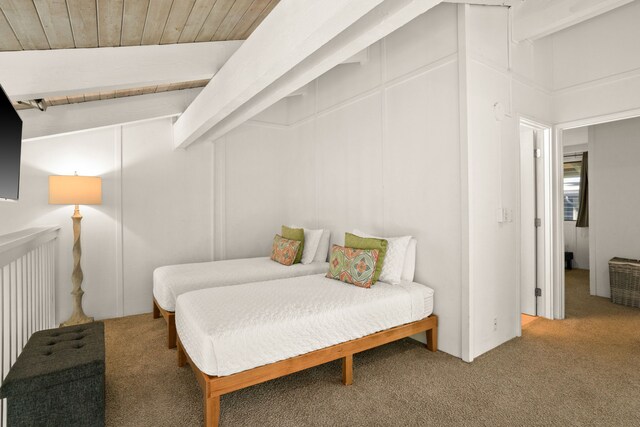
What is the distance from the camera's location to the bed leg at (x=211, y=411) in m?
1.82

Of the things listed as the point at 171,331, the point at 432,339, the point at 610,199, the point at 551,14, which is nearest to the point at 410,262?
the point at 432,339

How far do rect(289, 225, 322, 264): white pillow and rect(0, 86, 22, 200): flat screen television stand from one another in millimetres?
2647

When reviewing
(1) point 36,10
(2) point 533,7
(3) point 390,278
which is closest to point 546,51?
(2) point 533,7

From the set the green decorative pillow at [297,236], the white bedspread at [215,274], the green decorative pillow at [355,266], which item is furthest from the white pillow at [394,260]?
the green decorative pillow at [297,236]

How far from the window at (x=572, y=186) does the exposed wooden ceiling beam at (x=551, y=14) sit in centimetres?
472

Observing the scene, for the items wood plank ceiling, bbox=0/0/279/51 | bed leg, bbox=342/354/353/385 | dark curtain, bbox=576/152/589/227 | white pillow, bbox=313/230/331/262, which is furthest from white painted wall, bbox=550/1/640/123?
dark curtain, bbox=576/152/589/227

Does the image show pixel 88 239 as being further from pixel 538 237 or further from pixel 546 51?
pixel 546 51

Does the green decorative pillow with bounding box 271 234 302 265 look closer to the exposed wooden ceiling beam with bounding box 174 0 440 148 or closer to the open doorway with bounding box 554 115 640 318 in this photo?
the exposed wooden ceiling beam with bounding box 174 0 440 148

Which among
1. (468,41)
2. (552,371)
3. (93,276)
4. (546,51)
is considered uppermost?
(546,51)

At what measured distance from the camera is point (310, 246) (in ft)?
13.1

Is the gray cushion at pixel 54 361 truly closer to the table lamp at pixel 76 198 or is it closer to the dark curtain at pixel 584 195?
the table lamp at pixel 76 198

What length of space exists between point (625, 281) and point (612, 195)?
1137 mm

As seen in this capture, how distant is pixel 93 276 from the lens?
3789 millimetres

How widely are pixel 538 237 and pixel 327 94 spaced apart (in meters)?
2.91
